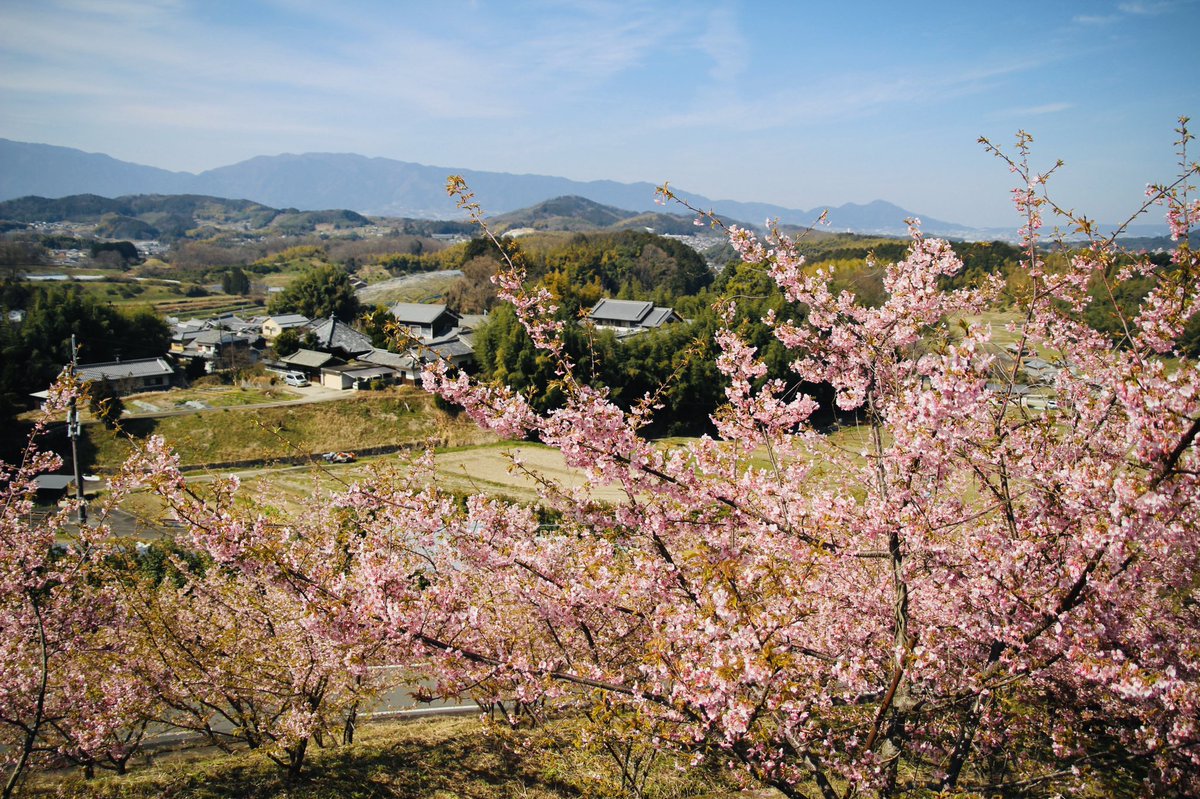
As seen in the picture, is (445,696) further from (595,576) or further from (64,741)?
(64,741)

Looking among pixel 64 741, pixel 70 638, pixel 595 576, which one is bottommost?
pixel 64 741

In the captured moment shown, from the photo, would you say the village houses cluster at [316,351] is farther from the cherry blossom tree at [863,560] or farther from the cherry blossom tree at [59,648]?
the cherry blossom tree at [863,560]

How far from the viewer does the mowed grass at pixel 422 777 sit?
20.5ft

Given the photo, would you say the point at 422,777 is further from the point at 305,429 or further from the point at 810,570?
the point at 305,429

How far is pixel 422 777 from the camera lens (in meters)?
6.83

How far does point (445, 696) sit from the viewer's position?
4234 millimetres

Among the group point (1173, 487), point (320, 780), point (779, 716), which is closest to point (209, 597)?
point (320, 780)

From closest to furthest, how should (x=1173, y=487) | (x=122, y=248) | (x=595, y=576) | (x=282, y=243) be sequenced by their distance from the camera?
(x=1173, y=487)
(x=595, y=576)
(x=122, y=248)
(x=282, y=243)

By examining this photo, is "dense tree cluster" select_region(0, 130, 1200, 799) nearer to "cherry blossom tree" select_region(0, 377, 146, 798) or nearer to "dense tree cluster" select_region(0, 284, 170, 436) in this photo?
"cherry blossom tree" select_region(0, 377, 146, 798)

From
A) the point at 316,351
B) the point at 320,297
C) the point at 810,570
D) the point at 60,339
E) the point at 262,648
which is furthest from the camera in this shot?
the point at 320,297

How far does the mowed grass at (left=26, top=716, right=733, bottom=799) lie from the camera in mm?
6246

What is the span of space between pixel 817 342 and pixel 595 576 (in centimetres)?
272

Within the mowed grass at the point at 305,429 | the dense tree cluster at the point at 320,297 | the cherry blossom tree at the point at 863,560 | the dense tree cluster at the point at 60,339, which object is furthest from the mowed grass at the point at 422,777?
the dense tree cluster at the point at 320,297

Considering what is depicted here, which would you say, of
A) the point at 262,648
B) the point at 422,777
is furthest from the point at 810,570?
the point at 262,648
